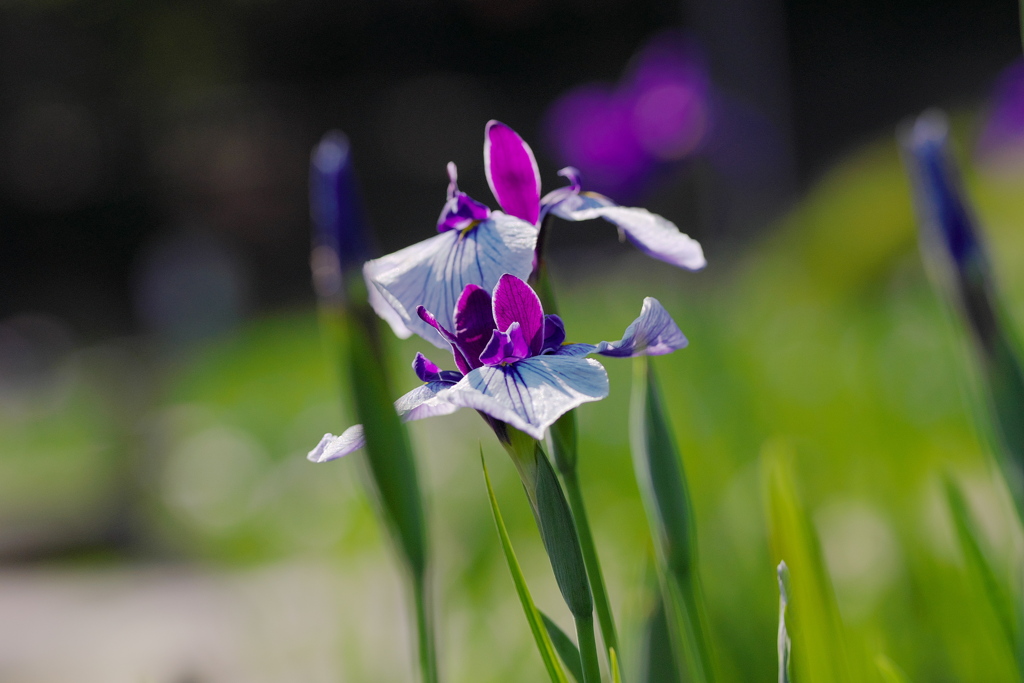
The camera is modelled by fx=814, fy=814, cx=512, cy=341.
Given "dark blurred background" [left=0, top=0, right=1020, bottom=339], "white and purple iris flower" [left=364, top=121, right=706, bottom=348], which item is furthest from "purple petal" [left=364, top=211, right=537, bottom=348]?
"dark blurred background" [left=0, top=0, right=1020, bottom=339]

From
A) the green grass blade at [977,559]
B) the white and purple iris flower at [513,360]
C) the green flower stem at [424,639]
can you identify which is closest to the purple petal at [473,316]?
the white and purple iris flower at [513,360]

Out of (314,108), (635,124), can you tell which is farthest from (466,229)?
(314,108)

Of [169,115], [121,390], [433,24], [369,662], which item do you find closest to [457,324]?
[369,662]

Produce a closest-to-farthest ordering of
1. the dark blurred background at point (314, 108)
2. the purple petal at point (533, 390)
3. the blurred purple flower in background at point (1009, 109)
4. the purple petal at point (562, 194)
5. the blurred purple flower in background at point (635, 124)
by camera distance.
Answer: the purple petal at point (533, 390) → the purple petal at point (562, 194) → the blurred purple flower in background at point (1009, 109) → the blurred purple flower in background at point (635, 124) → the dark blurred background at point (314, 108)

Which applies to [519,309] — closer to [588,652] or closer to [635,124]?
[588,652]

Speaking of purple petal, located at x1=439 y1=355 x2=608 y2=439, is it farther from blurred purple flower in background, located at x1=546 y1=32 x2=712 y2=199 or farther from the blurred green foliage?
blurred purple flower in background, located at x1=546 y1=32 x2=712 y2=199

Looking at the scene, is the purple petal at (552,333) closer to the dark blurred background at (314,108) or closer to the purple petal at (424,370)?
the purple petal at (424,370)
